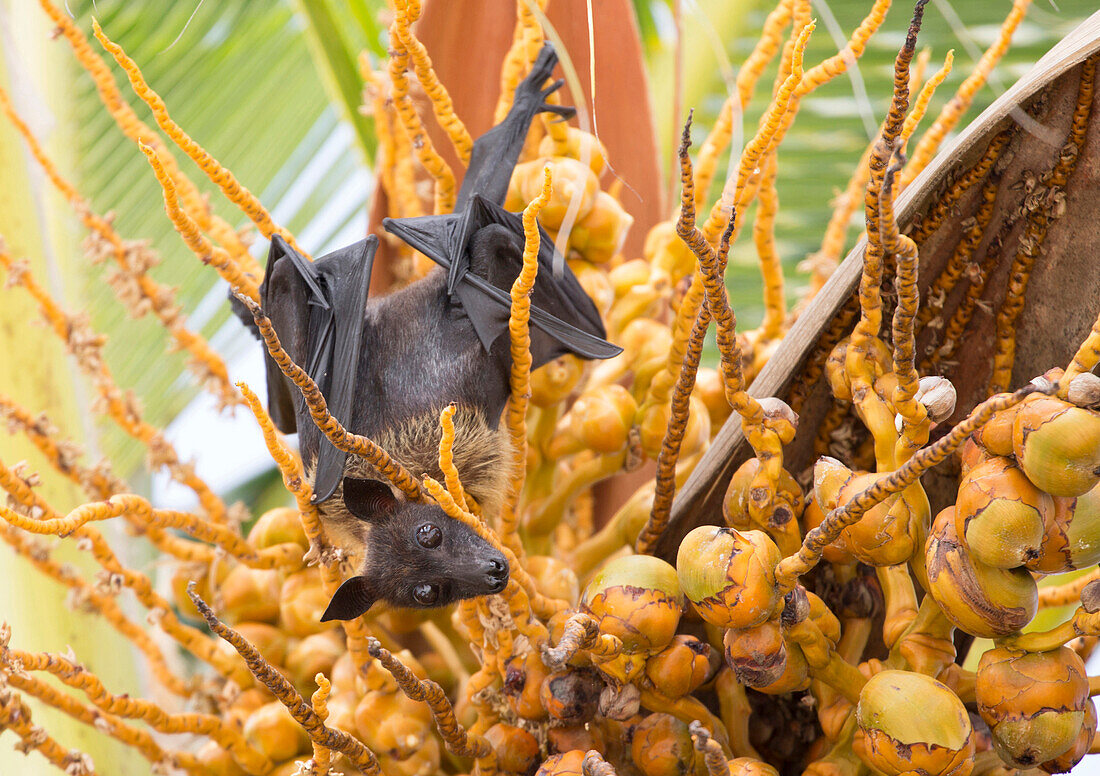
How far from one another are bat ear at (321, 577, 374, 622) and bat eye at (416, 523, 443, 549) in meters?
0.08

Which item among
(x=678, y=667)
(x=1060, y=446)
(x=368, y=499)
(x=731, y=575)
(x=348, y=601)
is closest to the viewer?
(x=1060, y=446)

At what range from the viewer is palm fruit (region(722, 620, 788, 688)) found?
0.85 metres

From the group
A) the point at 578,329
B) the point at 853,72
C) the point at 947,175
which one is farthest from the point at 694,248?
the point at 853,72

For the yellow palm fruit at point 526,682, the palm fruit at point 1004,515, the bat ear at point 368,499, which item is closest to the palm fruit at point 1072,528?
the palm fruit at point 1004,515

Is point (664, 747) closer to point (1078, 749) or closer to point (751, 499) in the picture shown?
point (751, 499)

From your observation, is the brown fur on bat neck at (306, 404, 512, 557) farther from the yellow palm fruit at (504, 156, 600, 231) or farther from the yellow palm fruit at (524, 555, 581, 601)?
the yellow palm fruit at (504, 156, 600, 231)

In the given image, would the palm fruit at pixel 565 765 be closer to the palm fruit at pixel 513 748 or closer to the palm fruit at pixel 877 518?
the palm fruit at pixel 513 748

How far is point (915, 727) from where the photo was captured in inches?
31.4

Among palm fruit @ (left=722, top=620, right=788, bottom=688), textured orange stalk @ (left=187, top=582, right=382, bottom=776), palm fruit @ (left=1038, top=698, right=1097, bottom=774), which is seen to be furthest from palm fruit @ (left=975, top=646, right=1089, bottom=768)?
textured orange stalk @ (left=187, top=582, right=382, bottom=776)

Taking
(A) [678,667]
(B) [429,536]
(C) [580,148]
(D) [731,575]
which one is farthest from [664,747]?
(C) [580,148]

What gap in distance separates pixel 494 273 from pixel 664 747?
1.99ft

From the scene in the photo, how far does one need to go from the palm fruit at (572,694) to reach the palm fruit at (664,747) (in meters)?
0.05

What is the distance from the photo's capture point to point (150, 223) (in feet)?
7.14

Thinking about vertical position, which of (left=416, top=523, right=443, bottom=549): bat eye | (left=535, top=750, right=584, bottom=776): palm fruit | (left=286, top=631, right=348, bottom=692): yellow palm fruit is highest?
(left=416, top=523, right=443, bottom=549): bat eye
